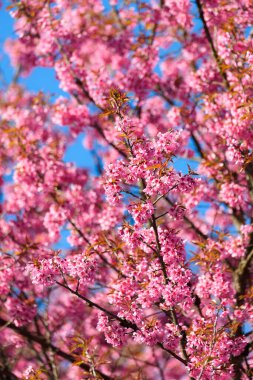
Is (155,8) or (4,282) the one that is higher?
(155,8)

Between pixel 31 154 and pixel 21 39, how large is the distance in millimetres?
2987

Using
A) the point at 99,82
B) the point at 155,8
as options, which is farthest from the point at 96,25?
the point at 99,82

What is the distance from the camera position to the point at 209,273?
6.78 metres

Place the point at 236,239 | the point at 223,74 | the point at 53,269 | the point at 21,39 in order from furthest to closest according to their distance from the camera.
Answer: the point at 21,39, the point at 223,74, the point at 236,239, the point at 53,269

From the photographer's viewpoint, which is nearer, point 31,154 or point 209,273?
point 209,273

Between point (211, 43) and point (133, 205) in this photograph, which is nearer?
point (133, 205)

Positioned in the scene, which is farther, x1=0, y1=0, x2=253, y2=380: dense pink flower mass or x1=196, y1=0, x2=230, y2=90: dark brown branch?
x1=196, y1=0, x2=230, y2=90: dark brown branch

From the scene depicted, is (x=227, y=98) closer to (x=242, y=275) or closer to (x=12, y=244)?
(x=242, y=275)

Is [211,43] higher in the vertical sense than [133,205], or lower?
higher

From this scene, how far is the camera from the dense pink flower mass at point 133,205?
5.45 metres

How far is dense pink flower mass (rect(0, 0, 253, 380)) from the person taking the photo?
545 centimetres

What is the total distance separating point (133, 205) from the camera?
527cm

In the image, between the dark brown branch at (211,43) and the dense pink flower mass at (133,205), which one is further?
the dark brown branch at (211,43)

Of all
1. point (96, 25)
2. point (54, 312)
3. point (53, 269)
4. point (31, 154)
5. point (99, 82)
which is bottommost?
point (53, 269)
